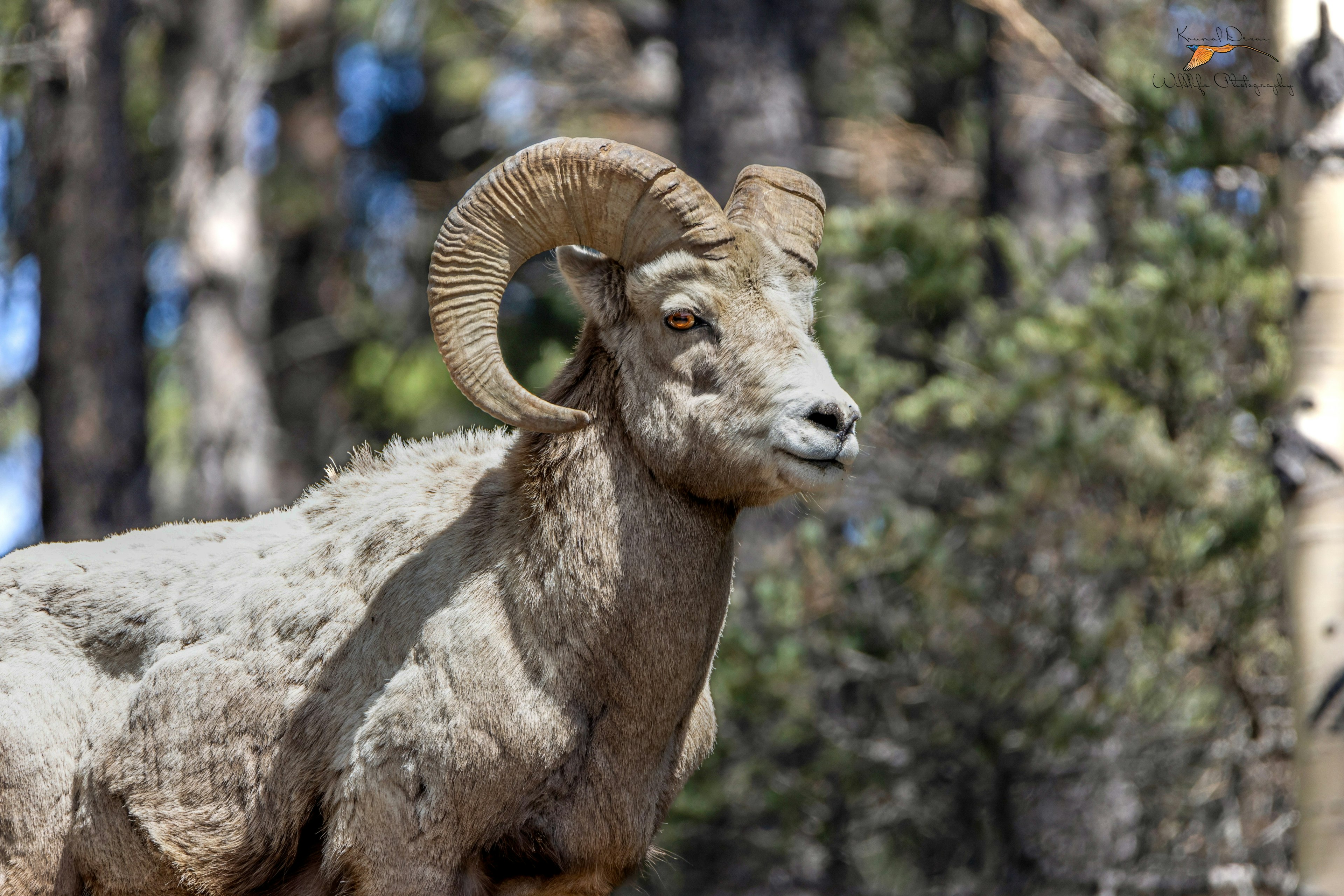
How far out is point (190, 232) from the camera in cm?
1337

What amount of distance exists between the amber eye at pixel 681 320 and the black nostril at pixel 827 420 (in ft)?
1.86

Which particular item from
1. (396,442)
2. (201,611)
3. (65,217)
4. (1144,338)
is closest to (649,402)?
(396,442)

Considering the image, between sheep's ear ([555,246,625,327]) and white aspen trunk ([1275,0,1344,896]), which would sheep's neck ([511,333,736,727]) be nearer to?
sheep's ear ([555,246,625,327])

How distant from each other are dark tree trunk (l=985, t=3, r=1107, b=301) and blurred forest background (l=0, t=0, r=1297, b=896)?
4 cm

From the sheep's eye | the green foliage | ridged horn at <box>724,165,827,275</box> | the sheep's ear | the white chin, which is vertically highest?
ridged horn at <box>724,165,827,275</box>

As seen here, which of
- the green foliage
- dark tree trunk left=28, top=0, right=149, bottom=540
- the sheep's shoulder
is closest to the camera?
the sheep's shoulder

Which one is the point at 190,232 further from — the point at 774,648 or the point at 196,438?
the point at 774,648

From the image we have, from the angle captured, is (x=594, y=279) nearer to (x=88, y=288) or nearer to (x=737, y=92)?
(x=88, y=288)

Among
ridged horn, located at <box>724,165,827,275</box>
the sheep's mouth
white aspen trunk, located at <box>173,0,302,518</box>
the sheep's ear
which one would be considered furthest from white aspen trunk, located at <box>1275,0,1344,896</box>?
white aspen trunk, located at <box>173,0,302,518</box>

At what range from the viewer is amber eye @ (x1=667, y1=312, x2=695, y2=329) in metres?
4.53

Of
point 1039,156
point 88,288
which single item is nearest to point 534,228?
point 88,288

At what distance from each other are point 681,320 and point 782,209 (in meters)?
0.61

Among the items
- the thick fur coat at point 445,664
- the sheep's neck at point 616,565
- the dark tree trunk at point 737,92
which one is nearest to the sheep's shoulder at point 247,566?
the thick fur coat at point 445,664

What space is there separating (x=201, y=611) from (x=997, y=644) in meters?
6.74
